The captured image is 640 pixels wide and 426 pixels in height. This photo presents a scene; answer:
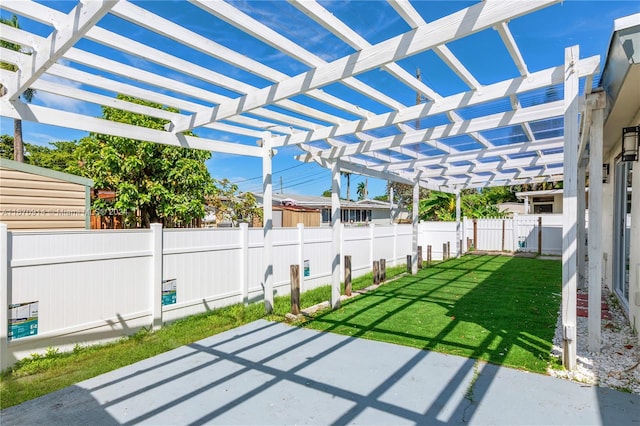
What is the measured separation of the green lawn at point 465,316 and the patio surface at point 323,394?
50 cm

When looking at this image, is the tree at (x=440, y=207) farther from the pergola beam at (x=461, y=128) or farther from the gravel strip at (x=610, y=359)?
the gravel strip at (x=610, y=359)

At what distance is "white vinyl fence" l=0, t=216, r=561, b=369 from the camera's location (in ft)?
13.4

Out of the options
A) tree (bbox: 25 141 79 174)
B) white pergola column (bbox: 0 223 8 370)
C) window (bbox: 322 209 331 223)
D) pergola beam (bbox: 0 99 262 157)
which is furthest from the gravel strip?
tree (bbox: 25 141 79 174)

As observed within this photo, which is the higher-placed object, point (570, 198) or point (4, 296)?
point (570, 198)

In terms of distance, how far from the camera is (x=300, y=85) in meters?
3.70

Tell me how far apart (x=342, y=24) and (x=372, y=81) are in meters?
1.61

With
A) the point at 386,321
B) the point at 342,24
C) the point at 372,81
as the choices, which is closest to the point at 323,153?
the point at 372,81

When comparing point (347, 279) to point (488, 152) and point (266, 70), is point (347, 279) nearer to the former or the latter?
point (488, 152)

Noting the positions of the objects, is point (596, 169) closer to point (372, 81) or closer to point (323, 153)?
point (372, 81)

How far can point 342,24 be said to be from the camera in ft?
9.87

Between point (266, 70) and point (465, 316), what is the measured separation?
494cm

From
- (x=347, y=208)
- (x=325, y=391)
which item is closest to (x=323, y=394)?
(x=325, y=391)

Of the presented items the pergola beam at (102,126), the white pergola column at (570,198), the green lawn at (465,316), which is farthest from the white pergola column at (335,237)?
the white pergola column at (570,198)

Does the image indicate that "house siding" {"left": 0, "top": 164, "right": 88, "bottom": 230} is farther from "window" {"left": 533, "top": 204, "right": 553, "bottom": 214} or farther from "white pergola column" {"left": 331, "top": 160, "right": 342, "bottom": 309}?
"window" {"left": 533, "top": 204, "right": 553, "bottom": 214}
